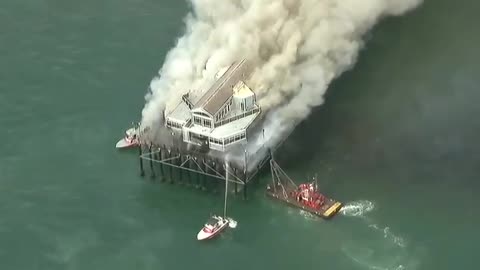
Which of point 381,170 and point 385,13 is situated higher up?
point 385,13

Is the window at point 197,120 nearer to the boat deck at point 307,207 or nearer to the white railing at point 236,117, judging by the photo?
the white railing at point 236,117

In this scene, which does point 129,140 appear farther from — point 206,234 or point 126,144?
point 206,234

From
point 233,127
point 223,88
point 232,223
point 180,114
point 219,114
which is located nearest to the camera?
point 232,223

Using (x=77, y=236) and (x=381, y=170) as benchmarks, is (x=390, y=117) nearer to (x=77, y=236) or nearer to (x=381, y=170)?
(x=381, y=170)

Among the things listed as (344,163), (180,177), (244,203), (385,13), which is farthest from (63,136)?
(385,13)

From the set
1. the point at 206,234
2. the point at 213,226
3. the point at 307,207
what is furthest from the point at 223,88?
the point at 206,234

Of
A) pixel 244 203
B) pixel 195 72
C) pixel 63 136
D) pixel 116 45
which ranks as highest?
pixel 116 45

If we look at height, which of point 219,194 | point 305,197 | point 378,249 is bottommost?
point 378,249
